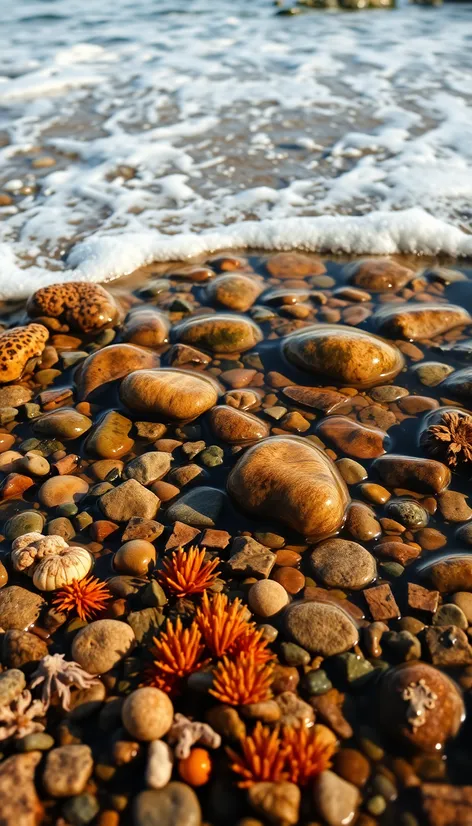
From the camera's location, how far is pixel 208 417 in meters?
4.32

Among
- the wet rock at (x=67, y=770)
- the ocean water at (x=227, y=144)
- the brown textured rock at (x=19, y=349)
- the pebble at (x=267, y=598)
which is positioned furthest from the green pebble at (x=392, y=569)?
the ocean water at (x=227, y=144)

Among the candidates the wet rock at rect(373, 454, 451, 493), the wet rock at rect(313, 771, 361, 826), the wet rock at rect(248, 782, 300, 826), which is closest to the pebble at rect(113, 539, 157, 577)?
the wet rock at rect(248, 782, 300, 826)

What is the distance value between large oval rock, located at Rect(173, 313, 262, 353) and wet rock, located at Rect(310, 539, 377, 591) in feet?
6.86

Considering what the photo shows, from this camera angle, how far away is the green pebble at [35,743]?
260 cm

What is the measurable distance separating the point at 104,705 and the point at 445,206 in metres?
6.65

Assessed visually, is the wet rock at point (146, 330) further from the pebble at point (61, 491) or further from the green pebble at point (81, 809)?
the green pebble at point (81, 809)

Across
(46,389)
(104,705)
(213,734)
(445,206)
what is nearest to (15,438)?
(46,389)

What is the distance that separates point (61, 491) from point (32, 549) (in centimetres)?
57

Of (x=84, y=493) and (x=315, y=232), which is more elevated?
(x=315, y=232)

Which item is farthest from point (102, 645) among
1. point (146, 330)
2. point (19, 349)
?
point (146, 330)

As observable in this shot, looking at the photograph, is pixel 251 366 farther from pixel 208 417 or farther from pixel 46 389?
pixel 46 389

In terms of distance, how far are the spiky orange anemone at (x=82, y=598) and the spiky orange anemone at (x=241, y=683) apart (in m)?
0.77

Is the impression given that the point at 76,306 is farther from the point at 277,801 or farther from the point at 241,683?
the point at 277,801

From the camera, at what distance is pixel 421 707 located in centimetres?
264
